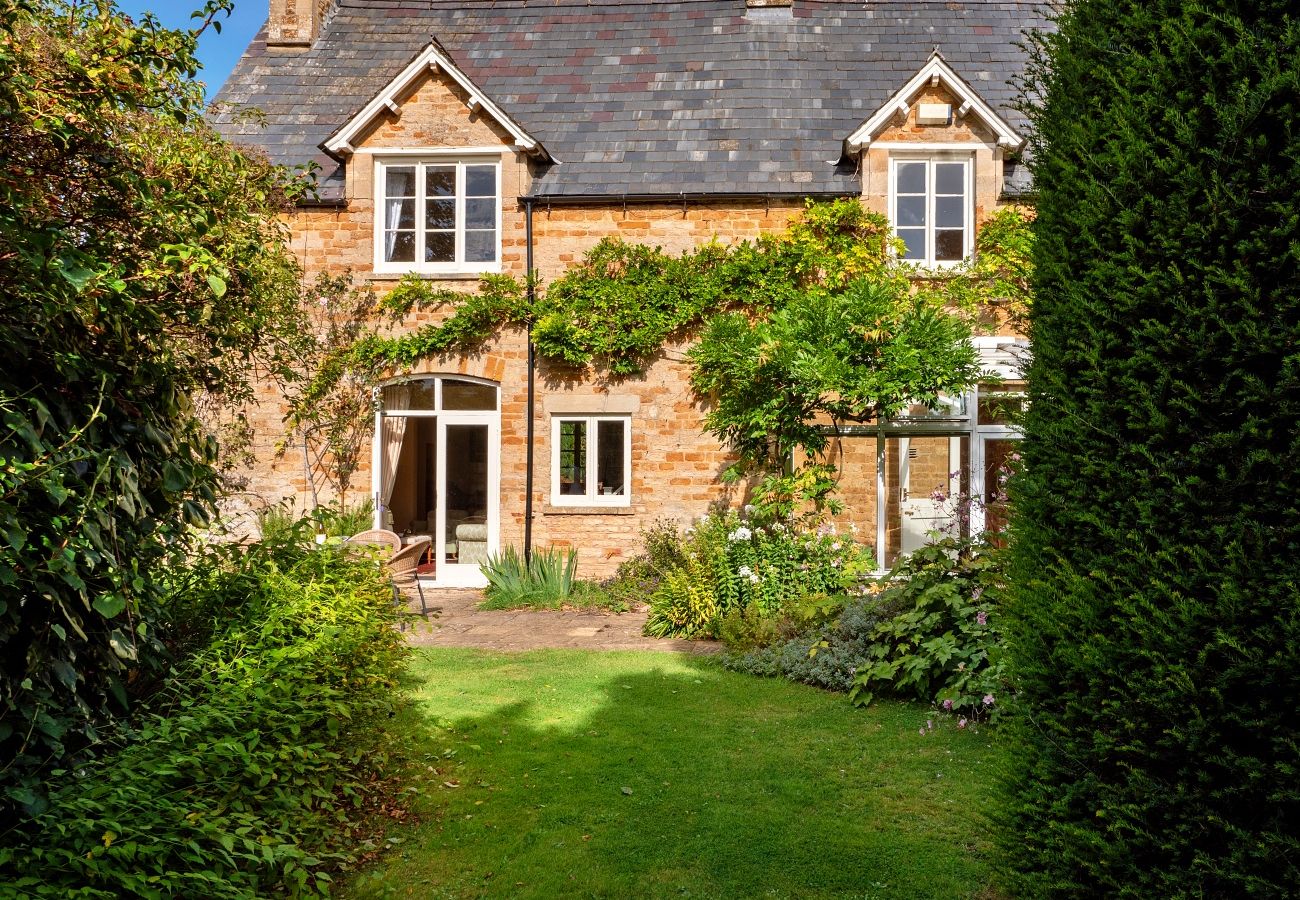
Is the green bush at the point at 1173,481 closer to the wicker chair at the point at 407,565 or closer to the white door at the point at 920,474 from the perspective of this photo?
the wicker chair at the point at 407,565

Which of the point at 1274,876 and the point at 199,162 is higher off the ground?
the point at 199,162

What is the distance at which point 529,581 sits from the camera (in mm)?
11867

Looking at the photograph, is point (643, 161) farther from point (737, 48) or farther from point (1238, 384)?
point (1238, 384)

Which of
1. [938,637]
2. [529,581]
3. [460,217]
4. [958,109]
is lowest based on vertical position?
[529,581]

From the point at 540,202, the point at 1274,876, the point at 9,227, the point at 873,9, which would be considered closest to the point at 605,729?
the point at 1274,876

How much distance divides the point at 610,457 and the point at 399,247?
457 cm

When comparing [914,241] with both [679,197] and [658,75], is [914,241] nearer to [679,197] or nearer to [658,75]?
[679,197]

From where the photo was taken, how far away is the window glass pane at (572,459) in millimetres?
13164

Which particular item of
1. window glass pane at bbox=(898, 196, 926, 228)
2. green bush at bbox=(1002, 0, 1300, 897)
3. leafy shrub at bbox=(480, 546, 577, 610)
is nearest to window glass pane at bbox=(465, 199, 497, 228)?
leafy shrub at bbox=(480, 546, 577, 610)

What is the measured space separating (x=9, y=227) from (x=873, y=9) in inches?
610

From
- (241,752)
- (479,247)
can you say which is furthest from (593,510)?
(241,752)

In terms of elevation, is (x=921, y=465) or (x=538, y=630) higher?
(x=921, y=465)

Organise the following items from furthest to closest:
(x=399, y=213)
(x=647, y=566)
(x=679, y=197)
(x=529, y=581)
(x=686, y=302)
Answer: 1. (x=399, y=213)
2. (x=679, y=197)
3. (x=686, y=302)
4. (x=647, y=566)
5. (x=529, y=581)

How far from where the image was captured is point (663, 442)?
12.9 metres
